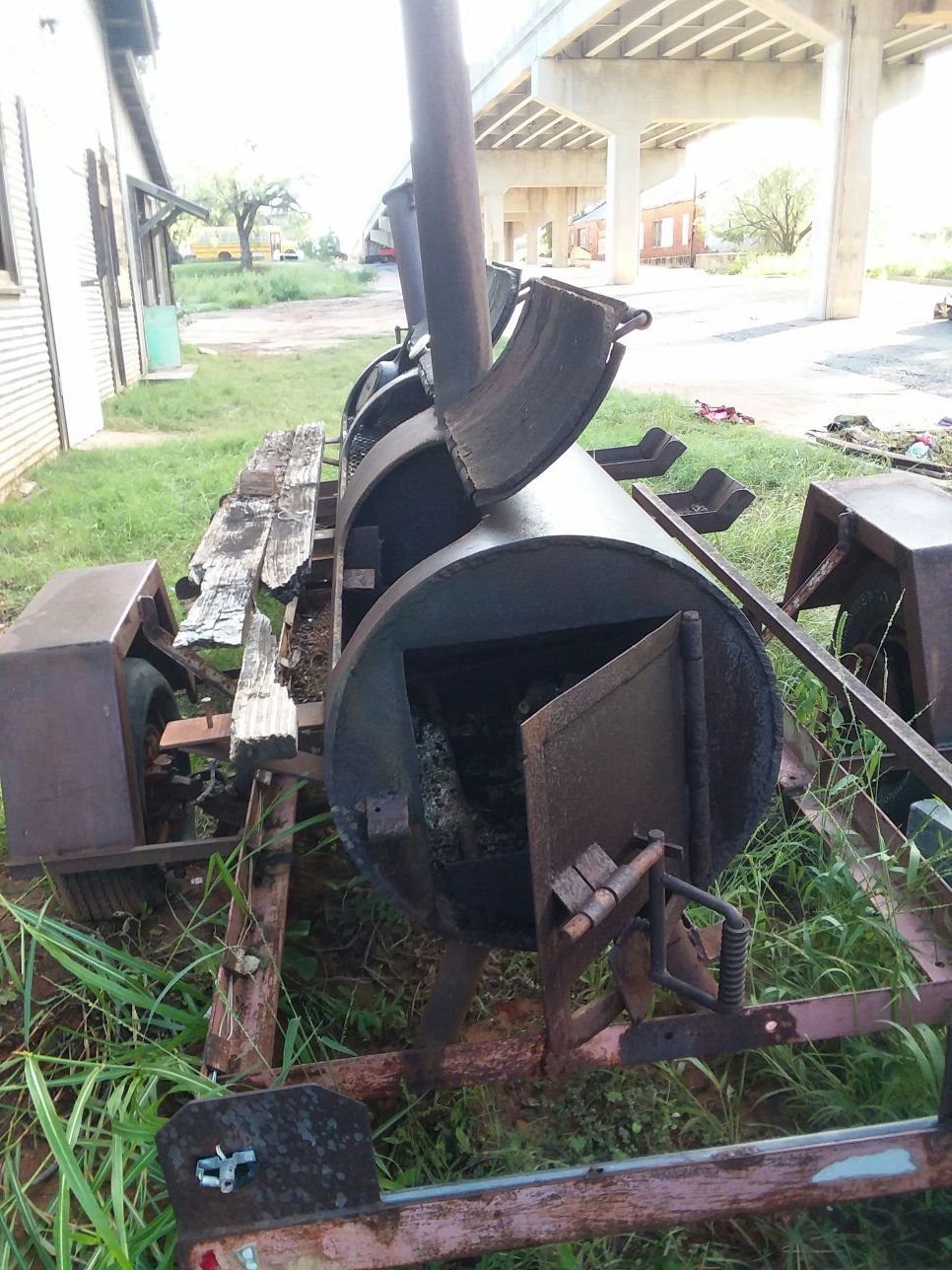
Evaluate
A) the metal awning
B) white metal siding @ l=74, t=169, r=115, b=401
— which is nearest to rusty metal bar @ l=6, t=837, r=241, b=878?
white metal siding @ l=74, t=169, r=115, b=401

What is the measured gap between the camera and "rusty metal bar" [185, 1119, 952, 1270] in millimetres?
1516

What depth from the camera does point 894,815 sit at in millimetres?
3021

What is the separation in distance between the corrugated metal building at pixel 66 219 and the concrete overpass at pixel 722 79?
7.51 meters

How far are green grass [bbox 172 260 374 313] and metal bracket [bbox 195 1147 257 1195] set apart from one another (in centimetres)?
3209

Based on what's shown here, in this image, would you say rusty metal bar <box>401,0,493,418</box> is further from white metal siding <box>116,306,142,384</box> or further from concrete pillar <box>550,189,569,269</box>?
concrete pillar <box>550,189,569,269</box>

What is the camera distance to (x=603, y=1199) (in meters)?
1.56

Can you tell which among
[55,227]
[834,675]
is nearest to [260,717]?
[834,675]

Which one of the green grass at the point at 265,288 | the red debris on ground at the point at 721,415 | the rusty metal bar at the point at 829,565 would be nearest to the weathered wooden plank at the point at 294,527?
the rusty metal bar at the point at 829,565

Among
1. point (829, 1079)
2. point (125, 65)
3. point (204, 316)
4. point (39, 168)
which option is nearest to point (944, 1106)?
point (829, 1079)

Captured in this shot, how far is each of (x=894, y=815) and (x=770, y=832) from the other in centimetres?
47

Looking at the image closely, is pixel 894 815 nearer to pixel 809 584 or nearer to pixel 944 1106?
pixel 809 584

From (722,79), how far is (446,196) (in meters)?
25.9

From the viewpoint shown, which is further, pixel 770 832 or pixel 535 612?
pixel 770 832

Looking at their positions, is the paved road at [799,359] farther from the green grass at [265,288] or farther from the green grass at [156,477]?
the green grass at [265,288]
